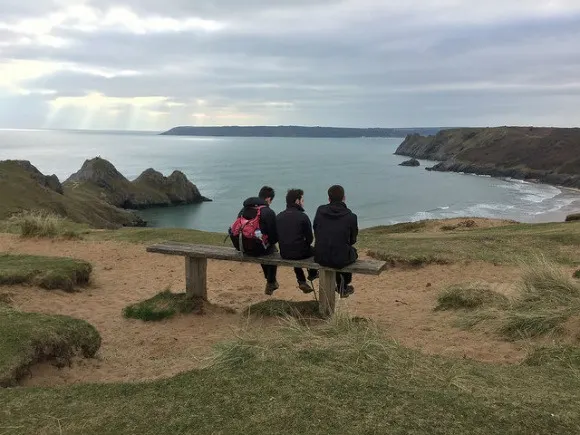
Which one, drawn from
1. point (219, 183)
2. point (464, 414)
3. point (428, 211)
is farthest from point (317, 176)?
point (464, 414)

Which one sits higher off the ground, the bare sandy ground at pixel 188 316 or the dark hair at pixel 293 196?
the dark hair at pixel 293 196

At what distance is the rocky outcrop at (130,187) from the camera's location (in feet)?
212

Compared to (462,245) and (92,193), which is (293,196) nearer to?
(462,245)

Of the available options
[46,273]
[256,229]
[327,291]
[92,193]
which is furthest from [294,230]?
[92,193]

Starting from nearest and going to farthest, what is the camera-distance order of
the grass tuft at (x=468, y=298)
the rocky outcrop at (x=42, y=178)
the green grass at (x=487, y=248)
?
the grass tuft at (x=468, y=298), the green grass at (x=487, y=248), the rocky outcrop at (x=42, y=178)

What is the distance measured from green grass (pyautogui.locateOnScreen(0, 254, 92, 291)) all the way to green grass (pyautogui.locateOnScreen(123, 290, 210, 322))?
1828 millimetres

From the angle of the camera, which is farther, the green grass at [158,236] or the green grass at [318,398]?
the green grass at [158,236]

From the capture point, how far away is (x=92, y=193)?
199 feet

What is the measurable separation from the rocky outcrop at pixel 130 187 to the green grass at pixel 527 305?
56327mm

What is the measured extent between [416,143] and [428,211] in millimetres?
140511

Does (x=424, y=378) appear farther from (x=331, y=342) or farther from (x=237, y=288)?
(x=237, y=288)

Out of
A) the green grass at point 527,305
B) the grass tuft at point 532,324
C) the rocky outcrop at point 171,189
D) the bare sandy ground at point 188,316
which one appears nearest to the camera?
the bare sandy ground at point 188,316

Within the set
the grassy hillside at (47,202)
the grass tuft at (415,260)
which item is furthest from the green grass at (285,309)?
the grassy hillside at (47,202)

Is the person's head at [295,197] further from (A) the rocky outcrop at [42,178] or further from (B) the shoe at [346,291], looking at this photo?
(A) the rocky outcrop at [42,178]
